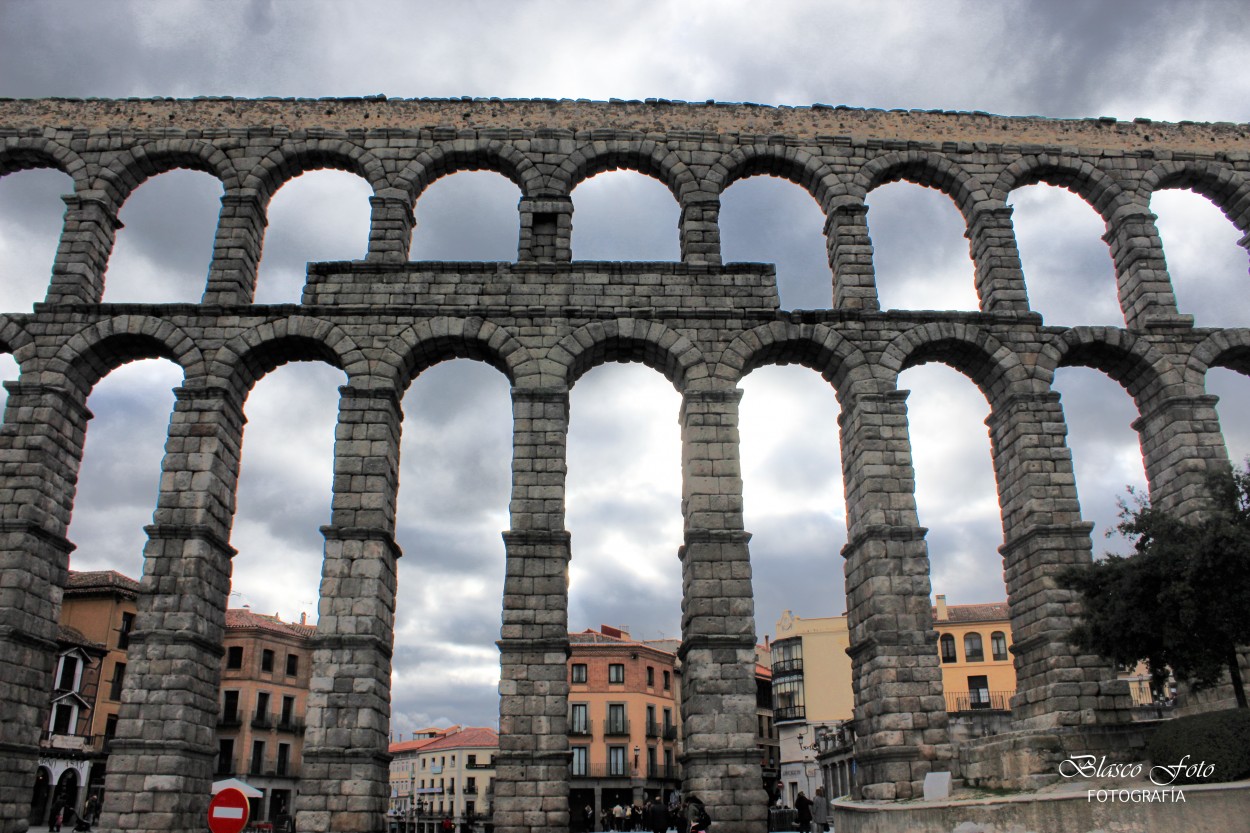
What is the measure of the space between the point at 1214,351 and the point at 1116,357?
1.66 metres

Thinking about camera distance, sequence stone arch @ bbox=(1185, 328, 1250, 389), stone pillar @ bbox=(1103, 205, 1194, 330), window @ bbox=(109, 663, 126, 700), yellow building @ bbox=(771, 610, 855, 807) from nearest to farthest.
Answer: stone arch @ bbox=(1185, 328, 1250, 389) → stone pillar @ bbox=(1103, 205, 1194, 330) → window @ bbox=(109, 663, 126, 700) → yellow building @ bbox=(771, 610, 855, 807)

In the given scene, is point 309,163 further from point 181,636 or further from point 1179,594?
point 1179,594

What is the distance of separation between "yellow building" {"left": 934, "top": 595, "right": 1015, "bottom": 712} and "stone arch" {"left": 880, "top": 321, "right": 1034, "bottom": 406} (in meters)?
23.3

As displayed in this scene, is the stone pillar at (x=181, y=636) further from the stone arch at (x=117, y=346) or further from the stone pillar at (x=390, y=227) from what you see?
the stone pillar at (x=390, y=227)

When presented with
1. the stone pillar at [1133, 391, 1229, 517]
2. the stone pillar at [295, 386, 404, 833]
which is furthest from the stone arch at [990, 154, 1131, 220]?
the stone pillar at [295, 386, 404, 833]

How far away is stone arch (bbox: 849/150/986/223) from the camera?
1923cm

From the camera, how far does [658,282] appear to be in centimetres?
1806

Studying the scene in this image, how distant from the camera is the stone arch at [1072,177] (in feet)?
64.0

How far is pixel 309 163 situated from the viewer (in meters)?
19.5

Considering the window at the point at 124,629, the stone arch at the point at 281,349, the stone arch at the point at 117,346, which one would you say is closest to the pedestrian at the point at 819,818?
the stone arch at the point at 281,349

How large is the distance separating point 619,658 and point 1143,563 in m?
34.0

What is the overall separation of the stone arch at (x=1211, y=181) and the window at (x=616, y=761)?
110ft

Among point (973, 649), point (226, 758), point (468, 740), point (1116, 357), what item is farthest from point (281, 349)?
point (468, 740)

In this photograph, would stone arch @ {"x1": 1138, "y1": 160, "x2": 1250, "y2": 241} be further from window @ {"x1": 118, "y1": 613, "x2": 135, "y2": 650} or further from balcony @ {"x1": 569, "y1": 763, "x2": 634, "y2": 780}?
window @ {"x1": 118, "y1": 613, "x2": 135, "y2": 650}
